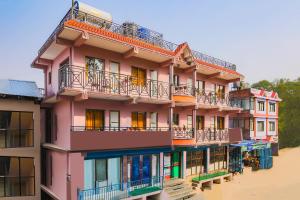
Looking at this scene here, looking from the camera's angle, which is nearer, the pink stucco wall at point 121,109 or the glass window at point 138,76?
the pink stucco wall at point 121,109

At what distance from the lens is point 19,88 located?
63.7 ft

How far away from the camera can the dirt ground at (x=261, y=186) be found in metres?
22.0

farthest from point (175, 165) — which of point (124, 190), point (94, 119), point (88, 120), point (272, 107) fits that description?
point (272, 107)

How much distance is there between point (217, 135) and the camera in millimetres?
24406

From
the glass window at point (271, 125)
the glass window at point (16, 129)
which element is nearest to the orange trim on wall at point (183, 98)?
the glass window at point (16, 129)

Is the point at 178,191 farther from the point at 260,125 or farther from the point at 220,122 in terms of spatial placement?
the point at 260,125

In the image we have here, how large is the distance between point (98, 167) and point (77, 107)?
14.3 feet

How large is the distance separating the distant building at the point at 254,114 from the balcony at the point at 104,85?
73.8ft

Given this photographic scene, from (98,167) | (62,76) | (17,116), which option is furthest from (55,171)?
(62,76)

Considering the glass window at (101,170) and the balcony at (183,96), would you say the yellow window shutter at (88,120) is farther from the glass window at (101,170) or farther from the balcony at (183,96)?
the balcony at (183,96)

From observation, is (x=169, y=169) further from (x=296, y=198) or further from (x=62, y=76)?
(x=62, y=76)

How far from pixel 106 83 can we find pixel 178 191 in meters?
11.0

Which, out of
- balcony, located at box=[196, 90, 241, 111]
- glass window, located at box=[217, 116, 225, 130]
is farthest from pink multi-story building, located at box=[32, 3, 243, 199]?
glass window, located at box=[217, 116, 225, 130]

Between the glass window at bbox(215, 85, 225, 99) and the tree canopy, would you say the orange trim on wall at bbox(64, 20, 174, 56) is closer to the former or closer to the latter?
the glass window at bbox(215, 85, 225, 99)
